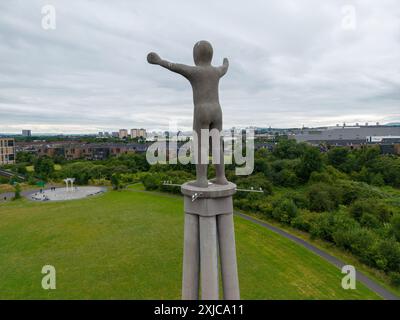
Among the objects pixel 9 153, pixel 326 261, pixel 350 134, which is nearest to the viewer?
pixel 326 261

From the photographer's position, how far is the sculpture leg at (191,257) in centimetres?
989

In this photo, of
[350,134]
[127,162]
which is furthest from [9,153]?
[350,134]

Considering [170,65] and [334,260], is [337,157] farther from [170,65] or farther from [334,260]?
[170,65]

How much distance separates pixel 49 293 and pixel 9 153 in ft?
266

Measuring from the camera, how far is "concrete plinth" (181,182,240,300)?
9.50 meters

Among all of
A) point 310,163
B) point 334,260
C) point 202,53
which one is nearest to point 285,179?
point 310,163

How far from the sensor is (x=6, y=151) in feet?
272

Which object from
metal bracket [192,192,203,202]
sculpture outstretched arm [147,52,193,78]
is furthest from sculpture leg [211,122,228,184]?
sculpture outstretched arm [147,52,193,78]

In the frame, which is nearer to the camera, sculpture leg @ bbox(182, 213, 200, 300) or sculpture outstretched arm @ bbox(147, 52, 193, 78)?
sculpture outstretched arm @ bbox(147, 52, 193, 78)

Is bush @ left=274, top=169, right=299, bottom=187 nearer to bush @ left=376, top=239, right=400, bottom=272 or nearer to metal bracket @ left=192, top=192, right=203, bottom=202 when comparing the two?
bush @ left=376, top=239, right=400, bottom=272

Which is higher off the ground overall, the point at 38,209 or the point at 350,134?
the point at 350,134

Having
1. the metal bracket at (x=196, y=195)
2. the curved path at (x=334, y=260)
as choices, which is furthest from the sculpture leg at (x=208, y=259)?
the curved path at (x=334, y=260)

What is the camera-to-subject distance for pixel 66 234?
2762 centimetres
